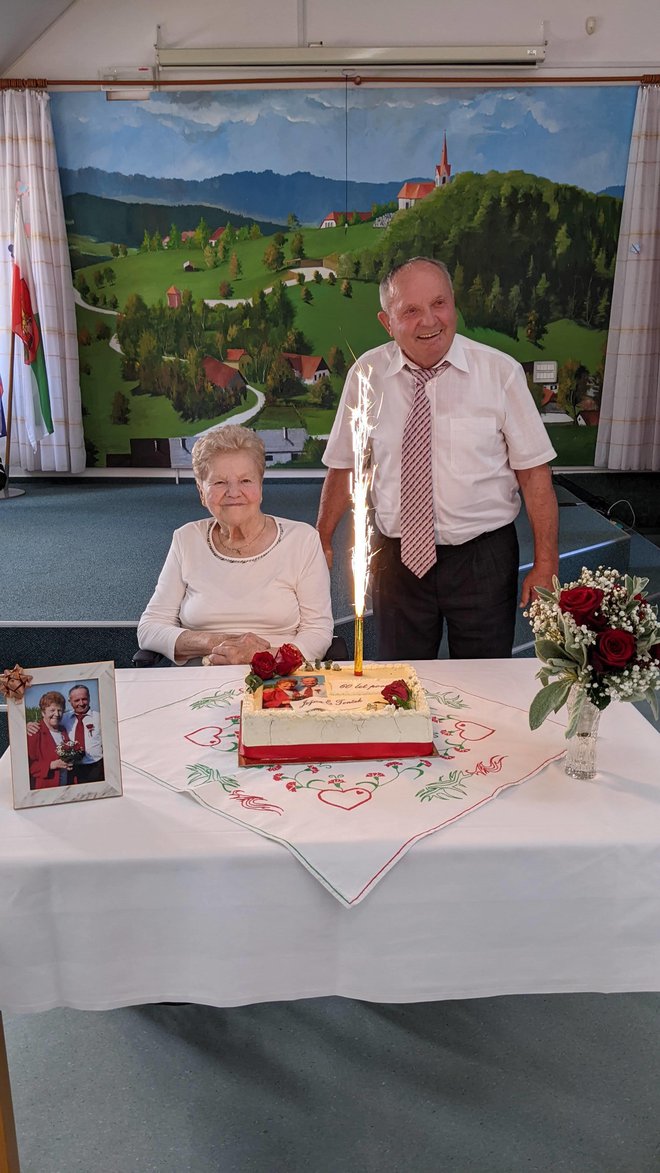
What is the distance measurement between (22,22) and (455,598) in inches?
226

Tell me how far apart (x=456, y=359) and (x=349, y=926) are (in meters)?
1.60

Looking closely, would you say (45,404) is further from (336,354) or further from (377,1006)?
(377,1006)

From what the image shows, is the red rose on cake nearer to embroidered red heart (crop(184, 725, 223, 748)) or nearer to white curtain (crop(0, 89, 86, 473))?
embroidered red heart (crop(184, 725, 223, 748))

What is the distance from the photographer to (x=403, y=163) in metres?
6.72

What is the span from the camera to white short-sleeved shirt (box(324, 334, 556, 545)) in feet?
8.33

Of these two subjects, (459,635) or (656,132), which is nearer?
(459,635)

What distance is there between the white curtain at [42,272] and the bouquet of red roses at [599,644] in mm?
6078

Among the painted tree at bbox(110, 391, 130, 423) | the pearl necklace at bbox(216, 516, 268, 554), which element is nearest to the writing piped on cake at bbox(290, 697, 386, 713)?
the pearl necklace at bbox(216, 516, 268, 554)

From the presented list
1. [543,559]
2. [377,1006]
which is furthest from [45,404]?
[377,1006]

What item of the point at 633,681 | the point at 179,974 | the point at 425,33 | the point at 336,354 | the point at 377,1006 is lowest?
the point at 377,1006

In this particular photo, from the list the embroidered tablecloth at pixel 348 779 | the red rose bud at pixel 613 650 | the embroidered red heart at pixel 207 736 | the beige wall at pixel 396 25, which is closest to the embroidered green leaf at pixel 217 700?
the embroidered tablecloth at pixel 348 779

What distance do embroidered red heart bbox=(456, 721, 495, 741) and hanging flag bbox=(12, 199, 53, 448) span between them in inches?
225

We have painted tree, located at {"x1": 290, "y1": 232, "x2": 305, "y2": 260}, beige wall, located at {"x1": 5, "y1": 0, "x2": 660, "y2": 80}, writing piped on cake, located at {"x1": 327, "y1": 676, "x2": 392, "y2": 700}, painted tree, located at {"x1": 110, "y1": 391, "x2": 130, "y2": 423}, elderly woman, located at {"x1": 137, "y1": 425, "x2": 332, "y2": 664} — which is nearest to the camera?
writing piped on cake, located at {"x1": 327, "y1": 676, "x2": 392, "y2": 700}

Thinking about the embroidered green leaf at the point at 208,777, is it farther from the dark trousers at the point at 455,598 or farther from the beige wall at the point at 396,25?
the beige wall at the point at 396,25
